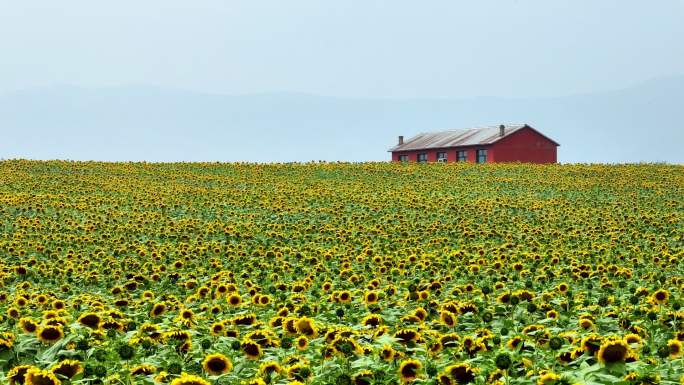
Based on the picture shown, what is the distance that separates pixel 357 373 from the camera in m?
5.96

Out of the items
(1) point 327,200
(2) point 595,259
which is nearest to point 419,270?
(2) point 595,259

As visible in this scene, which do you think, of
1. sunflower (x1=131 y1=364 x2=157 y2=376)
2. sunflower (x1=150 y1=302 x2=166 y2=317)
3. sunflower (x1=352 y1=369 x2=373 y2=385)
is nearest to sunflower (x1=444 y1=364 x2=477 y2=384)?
sunflower (x1=352 y1=369 x2=373 y2=385)

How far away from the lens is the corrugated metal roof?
68500mm

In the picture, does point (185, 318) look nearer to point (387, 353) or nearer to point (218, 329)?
point (218, 329)

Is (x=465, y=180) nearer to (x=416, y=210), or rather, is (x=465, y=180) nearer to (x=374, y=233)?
(x=416, y=210)

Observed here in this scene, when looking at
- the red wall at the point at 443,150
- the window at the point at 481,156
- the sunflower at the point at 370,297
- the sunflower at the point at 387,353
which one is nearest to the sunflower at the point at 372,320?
the sunflower at the point at 370,297

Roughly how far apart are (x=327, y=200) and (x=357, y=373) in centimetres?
2359

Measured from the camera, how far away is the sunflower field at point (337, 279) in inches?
255

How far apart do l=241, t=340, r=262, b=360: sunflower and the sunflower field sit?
0.02 metres

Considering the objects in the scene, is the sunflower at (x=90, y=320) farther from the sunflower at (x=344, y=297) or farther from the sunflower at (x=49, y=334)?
the sunflower at (x=344, y=297)

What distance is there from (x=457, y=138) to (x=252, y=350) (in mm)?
67593

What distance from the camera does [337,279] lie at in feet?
45.2

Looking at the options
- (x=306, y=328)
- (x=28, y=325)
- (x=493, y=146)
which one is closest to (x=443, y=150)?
(x=493, y=146)

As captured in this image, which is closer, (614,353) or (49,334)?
(614,353)
